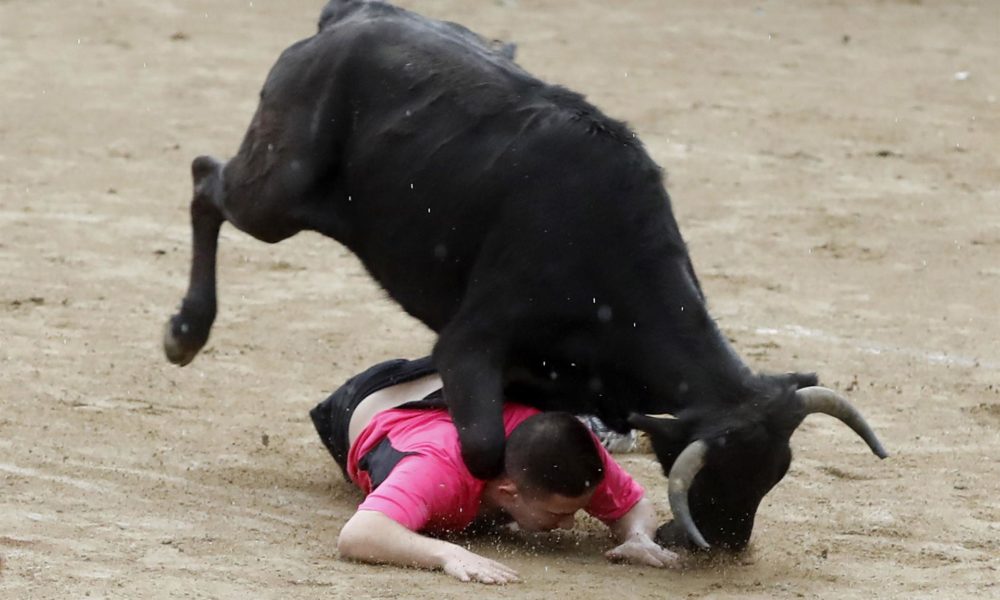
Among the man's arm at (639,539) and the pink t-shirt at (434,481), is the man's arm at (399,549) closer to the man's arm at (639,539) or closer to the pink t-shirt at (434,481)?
the pink t-shirt at (434,481)

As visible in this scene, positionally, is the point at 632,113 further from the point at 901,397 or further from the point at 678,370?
the point at 678,370

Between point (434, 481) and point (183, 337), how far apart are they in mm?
1636

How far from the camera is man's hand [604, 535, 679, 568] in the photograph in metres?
5.61

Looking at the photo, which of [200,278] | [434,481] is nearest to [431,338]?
[200,278]

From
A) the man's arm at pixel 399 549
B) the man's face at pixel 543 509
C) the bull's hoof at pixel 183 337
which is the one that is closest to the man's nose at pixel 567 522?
the man's face at pixel 543 509

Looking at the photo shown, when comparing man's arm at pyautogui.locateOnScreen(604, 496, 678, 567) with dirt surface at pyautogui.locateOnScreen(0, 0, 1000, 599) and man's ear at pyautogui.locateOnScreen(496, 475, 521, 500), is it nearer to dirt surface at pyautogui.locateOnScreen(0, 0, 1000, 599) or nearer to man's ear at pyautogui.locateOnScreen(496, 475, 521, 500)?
dirt surface at pyautogui.locateOnScreen(0, 0, 1000, 599)

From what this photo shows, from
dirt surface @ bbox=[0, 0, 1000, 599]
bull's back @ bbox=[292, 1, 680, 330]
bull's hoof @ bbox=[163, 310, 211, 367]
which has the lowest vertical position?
dirt surface @ bbox=[0, 0, 1000, 599]

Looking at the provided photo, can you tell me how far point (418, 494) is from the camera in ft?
18.2

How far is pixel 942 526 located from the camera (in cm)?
611

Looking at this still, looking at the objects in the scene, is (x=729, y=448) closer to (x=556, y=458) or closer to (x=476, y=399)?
(x=556, y=458)

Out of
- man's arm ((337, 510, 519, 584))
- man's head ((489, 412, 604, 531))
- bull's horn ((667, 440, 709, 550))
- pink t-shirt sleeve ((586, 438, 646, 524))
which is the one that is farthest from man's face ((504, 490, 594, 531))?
bull's horn ((667, 440, 709, 550))

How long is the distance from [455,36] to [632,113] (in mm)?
6079

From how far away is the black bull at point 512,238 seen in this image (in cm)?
540

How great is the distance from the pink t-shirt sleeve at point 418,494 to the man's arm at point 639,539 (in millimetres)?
529
